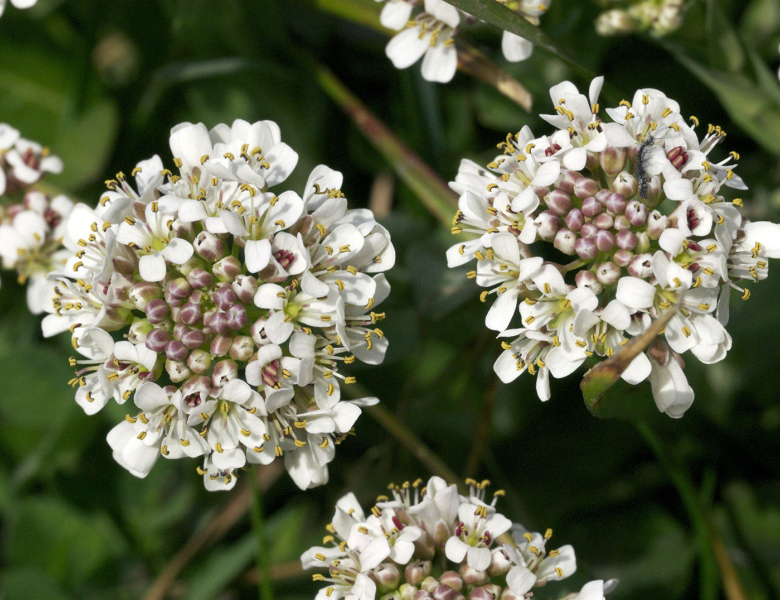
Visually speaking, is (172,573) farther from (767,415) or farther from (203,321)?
(767,415)

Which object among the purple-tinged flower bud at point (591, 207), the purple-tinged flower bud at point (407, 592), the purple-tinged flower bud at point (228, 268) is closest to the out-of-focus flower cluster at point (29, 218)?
the purple-tinged flower bud at point (228, 268)

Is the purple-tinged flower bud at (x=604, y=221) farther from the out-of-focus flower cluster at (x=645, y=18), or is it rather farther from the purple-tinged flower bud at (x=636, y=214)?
the out-of-focus flower cluster at (x=645, y=18)

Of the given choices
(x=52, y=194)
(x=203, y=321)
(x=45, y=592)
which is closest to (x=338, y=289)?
(x=203, y=321)

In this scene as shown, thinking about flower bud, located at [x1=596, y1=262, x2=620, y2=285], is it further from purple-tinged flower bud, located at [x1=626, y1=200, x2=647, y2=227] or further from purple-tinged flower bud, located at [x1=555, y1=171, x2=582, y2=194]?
purple-tinged flower bud, located at [x1=555, y1=171, x2=582, y2=194]

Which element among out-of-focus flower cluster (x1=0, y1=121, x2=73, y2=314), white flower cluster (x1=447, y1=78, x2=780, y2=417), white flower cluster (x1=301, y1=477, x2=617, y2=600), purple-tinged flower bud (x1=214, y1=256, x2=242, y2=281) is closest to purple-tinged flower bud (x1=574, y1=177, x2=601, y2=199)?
white flower cluster (x1=447, y1=78, x2=780, y2=417)

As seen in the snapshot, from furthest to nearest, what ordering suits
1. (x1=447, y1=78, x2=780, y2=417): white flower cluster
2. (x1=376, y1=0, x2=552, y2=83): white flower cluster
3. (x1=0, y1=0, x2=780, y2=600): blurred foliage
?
(x1=0, y1=0, x2=780, y2=600): blurred foliage
(x1=376, y1=0, x2=552, y2=83): white flower cluster
(x1=447, y1=78, x2=780, y2=417): white flower cluster

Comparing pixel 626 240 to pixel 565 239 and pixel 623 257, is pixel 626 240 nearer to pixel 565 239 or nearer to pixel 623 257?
pixel 623 257
